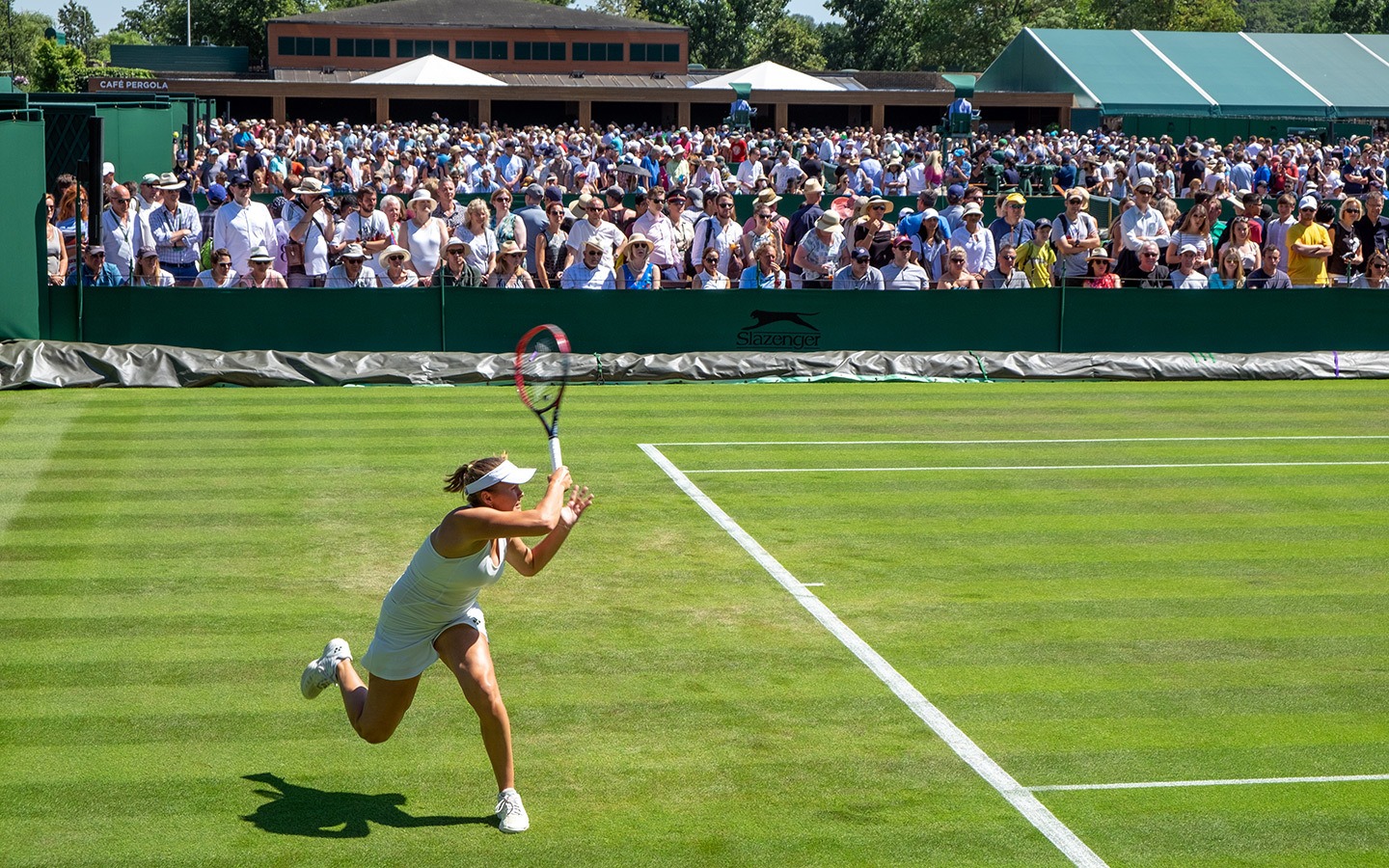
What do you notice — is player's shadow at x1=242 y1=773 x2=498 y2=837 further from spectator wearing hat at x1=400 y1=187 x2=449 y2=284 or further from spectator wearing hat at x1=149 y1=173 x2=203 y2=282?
spectator wearing hat at x1=149 y1=173 x2=203 y2=282

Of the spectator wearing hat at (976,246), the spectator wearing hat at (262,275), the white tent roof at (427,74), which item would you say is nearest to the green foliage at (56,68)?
the white tent roof at (427,74)

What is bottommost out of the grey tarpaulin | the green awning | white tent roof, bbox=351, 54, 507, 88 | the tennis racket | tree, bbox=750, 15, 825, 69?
the grey tarpaulin

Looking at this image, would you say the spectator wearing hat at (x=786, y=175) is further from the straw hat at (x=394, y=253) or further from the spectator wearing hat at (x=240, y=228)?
A: the spectator wearing hat at (x=240, y=228)

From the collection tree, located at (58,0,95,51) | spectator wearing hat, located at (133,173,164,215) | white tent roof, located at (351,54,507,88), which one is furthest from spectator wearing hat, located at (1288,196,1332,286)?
tree, located at (58,0,95,51)

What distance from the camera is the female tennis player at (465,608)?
667cm

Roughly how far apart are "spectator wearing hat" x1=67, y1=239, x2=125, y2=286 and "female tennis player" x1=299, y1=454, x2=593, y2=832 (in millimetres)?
12818

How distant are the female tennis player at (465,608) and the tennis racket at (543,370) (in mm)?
384

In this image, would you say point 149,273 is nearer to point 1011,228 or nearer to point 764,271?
point 764,271

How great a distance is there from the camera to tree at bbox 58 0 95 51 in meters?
178

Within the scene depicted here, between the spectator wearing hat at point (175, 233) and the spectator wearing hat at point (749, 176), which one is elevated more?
the spectator wearing hat at point (749, 176)

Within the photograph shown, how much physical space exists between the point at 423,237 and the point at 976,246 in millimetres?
6805

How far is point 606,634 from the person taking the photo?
369 inches

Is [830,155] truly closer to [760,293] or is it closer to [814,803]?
[760,293]

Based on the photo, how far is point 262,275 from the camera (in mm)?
18469
